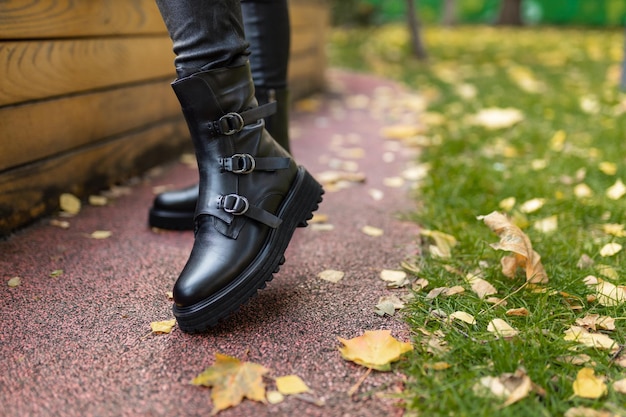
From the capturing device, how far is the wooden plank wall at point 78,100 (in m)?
1.51

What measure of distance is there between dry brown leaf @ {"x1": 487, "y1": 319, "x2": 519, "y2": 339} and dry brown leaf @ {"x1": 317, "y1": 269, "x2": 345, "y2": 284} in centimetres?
36

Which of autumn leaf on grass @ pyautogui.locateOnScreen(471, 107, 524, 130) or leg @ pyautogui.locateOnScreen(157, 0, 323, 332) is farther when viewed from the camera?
autumn leaf on grass @ pyautogui.locateOnScreen(471, 107, 524, 130)

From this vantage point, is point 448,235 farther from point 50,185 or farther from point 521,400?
point 50,185

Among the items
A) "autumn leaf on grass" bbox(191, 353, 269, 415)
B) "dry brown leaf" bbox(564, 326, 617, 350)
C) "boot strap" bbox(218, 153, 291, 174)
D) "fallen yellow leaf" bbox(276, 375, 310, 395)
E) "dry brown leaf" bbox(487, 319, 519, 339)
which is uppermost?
"boot strap" bbox(218, 153, 291, 174)

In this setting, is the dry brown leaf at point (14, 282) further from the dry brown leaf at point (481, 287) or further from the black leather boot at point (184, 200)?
the dry brown leaf at point (481, 287)

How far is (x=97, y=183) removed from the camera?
6.17 feet

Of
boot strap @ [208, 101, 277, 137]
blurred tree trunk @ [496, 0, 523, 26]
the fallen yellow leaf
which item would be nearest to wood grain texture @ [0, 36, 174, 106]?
boot strap @ [208, 101, 277, 137]

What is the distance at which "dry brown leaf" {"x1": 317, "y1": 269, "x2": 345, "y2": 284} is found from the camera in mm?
1319

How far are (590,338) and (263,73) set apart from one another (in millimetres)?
1021

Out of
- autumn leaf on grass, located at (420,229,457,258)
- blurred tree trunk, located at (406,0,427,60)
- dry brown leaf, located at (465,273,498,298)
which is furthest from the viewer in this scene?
blurred tree trunk, located at (406,0,427,60)

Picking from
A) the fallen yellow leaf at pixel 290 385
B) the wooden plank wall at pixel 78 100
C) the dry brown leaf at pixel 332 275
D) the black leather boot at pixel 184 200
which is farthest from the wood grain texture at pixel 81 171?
the fallen yellow leaf at pixel 290 385

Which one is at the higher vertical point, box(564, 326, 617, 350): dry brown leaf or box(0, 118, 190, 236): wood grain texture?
box(0, 118, 190, 236): wood grain texture

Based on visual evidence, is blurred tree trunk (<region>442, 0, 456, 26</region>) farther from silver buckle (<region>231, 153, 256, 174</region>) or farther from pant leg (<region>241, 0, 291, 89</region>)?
silver buckle (<region>231, 153, 256, 174</region>)

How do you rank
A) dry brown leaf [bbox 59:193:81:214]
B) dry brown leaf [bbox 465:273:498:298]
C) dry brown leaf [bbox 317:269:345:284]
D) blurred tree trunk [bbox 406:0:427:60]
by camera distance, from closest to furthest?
dry brown leaf [bbox 465:273:498:298], dry brown leaf [bbox 317:269:345:284], dry brown leaf [bbox 59:193:81:214], blurred tree trunk [bbox 406:0:427:60]
